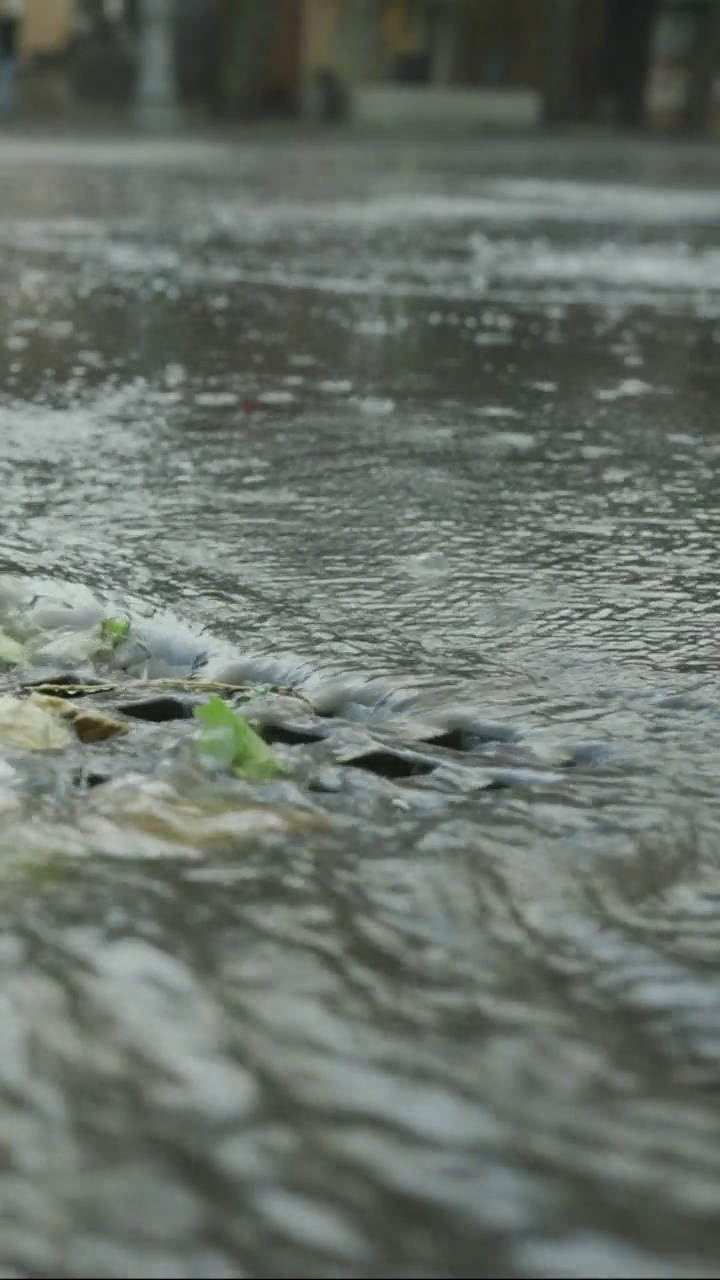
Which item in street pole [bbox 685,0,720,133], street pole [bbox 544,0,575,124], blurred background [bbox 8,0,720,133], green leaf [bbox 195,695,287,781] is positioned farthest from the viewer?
blurred background [bbox 8,0,720,133]

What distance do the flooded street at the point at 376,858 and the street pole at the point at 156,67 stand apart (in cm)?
1908

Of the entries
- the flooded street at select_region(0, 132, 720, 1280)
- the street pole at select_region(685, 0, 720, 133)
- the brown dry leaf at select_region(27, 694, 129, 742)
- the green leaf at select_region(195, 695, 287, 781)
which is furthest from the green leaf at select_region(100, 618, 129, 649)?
the street pole at select_region(685, 0, 720, 133)

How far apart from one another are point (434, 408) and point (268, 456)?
593mm

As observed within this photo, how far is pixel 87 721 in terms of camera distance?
138 cm

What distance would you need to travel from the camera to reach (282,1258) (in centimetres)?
74

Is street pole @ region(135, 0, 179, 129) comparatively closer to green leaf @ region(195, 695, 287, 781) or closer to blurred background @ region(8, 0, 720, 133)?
blurred background @ region(8, 0, 720, 133)

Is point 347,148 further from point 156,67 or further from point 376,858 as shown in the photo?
point 376,858

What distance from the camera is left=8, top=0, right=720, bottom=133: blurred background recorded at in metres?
24.8

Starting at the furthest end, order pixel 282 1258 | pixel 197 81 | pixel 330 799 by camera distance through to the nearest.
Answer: pixel 197 81 < pixel 330 799 < pixel 282 1258

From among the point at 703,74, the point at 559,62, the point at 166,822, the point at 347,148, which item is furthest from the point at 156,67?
the point at 166,822

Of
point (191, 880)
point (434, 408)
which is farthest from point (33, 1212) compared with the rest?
point (434, 408)

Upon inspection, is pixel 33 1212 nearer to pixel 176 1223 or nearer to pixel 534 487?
pixel 176 1223

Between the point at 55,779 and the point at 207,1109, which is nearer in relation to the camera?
the point at 207,1109

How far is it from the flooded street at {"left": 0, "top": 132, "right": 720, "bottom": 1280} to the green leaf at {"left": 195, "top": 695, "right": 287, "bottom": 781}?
0.02 m
